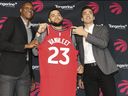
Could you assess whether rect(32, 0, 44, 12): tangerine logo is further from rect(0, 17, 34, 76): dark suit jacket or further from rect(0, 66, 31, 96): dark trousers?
rect(0, 66, 31, 96): dark trousers

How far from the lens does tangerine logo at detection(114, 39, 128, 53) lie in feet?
10.7

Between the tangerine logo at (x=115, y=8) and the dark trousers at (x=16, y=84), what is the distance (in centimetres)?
→ 117

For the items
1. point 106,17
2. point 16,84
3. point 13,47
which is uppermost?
point 106,17

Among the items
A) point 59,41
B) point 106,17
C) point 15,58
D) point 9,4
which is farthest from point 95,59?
point 9,4

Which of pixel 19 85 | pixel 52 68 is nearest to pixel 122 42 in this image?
pixel 52 68

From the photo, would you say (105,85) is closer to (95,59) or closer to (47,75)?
(95,59)

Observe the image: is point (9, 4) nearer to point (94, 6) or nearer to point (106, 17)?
point (94, 6)

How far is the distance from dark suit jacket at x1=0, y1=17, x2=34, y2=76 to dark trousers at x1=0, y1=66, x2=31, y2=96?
0.05 m

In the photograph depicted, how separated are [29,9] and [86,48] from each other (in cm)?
61

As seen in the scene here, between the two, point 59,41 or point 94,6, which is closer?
point 59,41

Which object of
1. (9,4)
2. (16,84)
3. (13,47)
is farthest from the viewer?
(9,4)

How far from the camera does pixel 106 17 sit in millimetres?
3279

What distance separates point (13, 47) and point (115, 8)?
130 cm

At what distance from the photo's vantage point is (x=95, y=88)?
2682 mm
